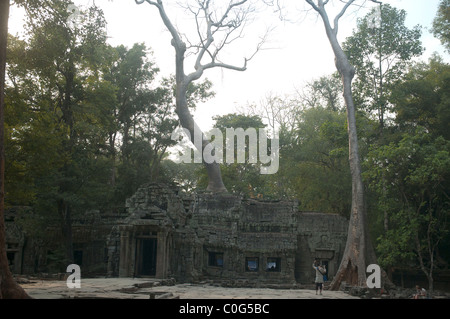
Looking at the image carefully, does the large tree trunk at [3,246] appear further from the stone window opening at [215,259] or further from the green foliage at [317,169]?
the green foliage at [317,169]

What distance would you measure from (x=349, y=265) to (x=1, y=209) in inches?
615

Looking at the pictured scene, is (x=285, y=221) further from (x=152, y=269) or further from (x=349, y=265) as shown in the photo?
(x=152, y=269)

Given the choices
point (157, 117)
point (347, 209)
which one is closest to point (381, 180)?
point (347, 209)

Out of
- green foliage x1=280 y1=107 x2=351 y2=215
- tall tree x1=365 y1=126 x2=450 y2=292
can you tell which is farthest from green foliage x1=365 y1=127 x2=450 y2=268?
green foliage x1=280 y1=107 x2=351 y2=215

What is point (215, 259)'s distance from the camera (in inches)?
948

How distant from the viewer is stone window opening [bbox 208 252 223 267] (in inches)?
945

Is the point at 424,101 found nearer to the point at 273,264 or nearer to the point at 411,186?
the point at 411,186

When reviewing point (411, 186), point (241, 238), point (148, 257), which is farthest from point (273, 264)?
point (411, 186)

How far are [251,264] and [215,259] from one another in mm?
2080

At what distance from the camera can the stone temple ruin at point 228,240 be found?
2106 centimetres

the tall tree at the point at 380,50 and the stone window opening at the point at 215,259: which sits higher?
the tall tree at the point at 380,50

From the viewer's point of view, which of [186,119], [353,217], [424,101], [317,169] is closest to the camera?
[353,217]

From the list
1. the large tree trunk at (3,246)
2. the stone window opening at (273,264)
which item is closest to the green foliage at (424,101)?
the stone window opening at (273,264)

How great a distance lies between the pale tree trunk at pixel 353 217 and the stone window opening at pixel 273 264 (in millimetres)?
4709
